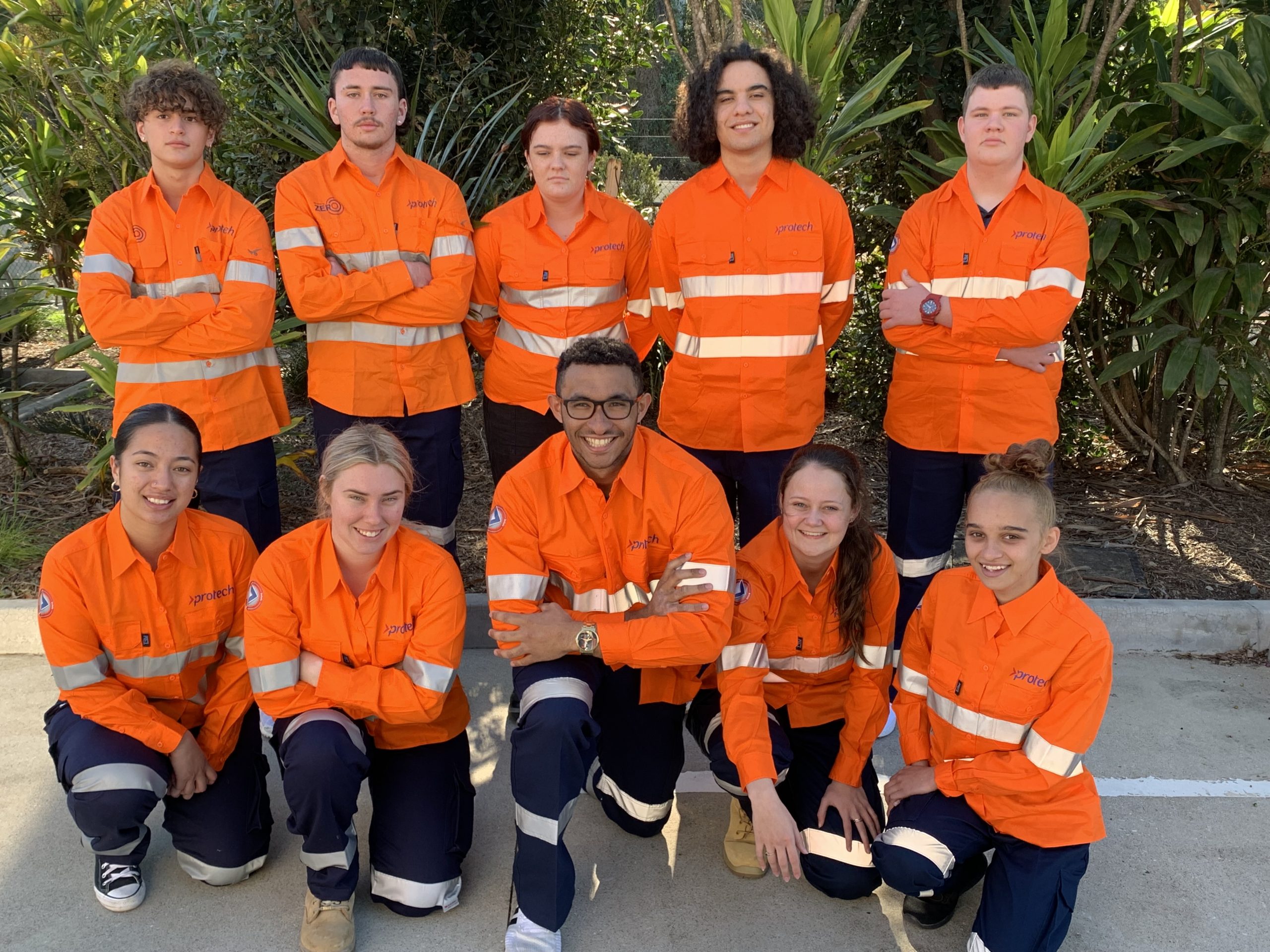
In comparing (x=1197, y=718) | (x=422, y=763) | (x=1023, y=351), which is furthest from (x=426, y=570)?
(x=1197, y=718)

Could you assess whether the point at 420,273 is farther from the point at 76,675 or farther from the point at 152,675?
the point at 76,675

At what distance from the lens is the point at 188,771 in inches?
123

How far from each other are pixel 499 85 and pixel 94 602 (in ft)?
12.1

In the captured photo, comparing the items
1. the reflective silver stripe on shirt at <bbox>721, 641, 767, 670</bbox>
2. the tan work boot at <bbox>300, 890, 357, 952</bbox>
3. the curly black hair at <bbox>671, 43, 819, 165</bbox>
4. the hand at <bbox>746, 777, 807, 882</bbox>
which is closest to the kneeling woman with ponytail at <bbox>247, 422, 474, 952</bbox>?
the tan work boot at <bbox>300, 890, 357, 952</bbox>

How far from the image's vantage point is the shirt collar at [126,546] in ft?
10.3

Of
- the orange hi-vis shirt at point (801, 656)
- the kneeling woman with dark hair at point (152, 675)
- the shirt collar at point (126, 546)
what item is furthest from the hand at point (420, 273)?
the orange hi-vis shirt at point (801, 656)

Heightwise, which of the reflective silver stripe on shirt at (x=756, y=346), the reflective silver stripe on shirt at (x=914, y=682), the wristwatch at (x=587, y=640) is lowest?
the reflective silver stripe on shirt at (x=914, y=682)

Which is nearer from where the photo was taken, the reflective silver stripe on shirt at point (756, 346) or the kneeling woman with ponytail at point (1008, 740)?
the kneeling woman with ponytail at point (1008, 740)

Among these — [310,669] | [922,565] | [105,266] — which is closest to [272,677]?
[310,669]

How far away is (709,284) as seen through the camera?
392 cm

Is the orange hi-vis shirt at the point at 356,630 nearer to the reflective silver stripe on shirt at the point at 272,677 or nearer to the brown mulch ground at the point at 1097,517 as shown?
the reflective silver stripe on shirt at the point at 272,677

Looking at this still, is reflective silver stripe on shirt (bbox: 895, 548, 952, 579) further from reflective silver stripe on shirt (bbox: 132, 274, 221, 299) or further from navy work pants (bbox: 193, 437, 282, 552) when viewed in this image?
reflective silver stripe on shirt (bbox: 132, 274, 221, 299)

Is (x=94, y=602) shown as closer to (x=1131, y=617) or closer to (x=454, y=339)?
(x=454, y=339)

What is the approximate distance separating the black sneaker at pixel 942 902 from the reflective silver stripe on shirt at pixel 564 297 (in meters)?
2.25
